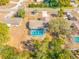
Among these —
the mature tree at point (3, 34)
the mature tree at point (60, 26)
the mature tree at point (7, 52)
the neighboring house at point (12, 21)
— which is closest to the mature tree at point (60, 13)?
the mature tree at point (60, 26)

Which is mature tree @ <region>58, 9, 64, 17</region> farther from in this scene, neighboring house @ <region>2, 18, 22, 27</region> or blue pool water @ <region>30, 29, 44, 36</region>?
Result: neighboring house @ <region>2, 18, 22, 27</region>

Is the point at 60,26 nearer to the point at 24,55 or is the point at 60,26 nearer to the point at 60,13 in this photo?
the point at 60,13

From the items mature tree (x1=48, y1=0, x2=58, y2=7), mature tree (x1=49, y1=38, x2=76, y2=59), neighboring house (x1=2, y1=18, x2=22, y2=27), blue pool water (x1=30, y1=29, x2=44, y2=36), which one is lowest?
blue pool water (x1=30, y1=29, x2=44, y2=36)

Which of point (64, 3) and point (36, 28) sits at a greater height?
point (64, 3)

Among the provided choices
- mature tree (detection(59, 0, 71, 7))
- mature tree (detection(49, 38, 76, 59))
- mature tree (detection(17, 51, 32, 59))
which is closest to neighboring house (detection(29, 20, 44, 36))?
mature tree (detection(49, 38, 76, 59))

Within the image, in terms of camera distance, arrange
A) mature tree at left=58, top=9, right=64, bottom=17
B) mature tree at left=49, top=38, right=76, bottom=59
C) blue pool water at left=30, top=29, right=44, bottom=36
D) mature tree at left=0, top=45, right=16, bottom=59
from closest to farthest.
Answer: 1. mature tree at left=49, top=38, right=76, bottom=59
2. mature tree at left=0, top=45, right=16, bottom=59
3. blue pool water at left=30, top=29, right=44, bottom=36
4. mature tree at left=58, top=9, right=64, bottom=17

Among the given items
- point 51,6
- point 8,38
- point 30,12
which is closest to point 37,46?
point 8,38

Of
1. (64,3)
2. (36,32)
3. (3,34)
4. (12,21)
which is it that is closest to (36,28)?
(36,32)

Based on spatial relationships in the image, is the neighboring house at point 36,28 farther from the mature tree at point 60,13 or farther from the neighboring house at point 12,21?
the mature tree at point 60,13

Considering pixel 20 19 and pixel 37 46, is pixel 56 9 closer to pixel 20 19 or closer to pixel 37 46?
pixel 20 19
